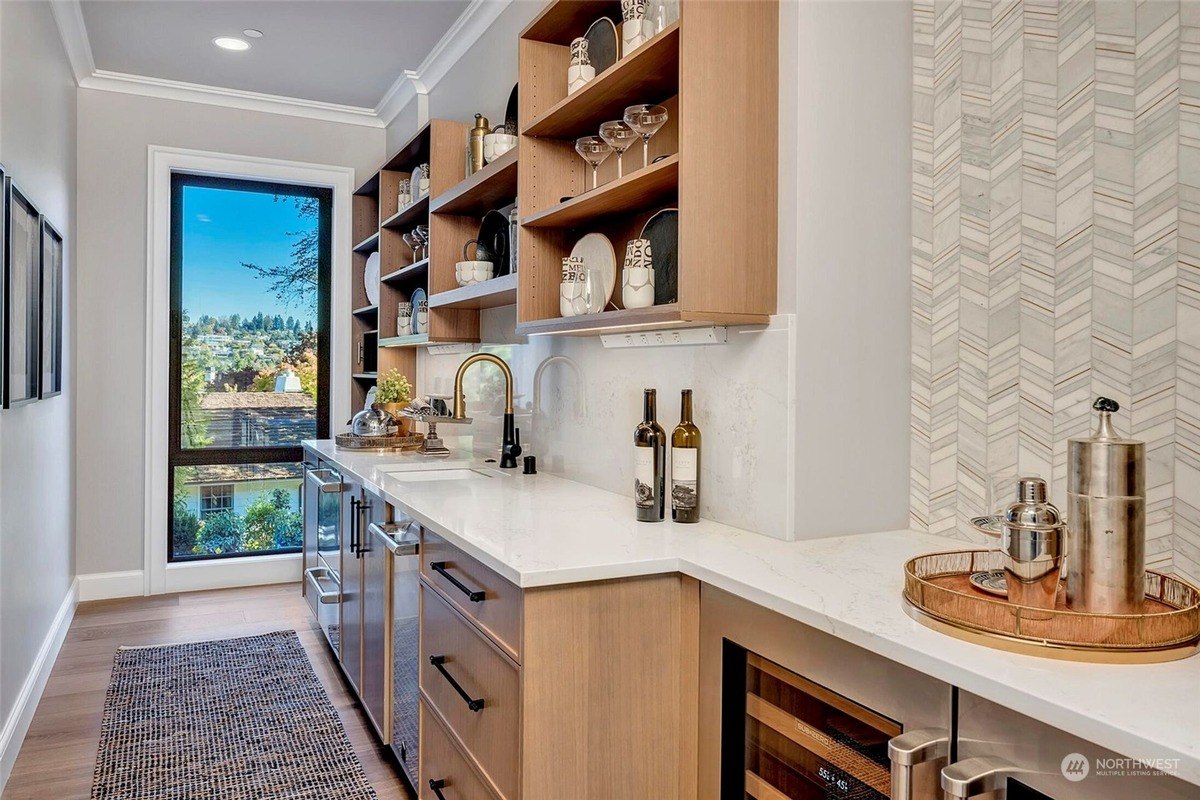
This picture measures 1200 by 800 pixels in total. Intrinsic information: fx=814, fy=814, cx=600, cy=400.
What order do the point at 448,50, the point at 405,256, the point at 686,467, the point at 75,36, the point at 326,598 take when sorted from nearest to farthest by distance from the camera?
the point at 686,467, the point at 326,598, the point at 75,36, the point at 448,50, the point at 405,256

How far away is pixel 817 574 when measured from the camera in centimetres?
145

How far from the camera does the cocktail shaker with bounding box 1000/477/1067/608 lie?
1.10 m

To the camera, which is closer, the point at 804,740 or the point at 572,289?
the point at 804,740

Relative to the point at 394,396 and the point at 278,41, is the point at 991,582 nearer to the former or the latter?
the point at 394,396

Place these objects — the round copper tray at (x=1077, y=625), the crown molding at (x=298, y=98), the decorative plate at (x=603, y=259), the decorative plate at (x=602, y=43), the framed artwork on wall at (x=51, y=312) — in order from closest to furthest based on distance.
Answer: the round copper tray at (x=1077, y=625) → the decorative plate at (x=602, y=43) → the decorative plate at (x=603, y=259) → the framed artwork on wall at (x=51, y=312) → the crown molding at (x=298, y=98)

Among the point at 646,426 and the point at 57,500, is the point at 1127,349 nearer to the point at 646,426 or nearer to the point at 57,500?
the point at 646,426

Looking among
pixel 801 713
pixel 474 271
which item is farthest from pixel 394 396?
pixel 801 713

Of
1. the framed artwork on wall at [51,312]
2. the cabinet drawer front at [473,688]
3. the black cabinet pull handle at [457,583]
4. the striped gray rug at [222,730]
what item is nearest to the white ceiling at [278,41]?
the framed artwork on wall at [51,312]

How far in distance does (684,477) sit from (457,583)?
0.58 meters

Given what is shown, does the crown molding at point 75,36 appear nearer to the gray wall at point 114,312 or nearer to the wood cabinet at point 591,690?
the gray wall at point 114,312

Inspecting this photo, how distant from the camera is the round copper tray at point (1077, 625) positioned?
1000mm

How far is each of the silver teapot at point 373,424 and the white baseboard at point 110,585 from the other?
1.74 meters

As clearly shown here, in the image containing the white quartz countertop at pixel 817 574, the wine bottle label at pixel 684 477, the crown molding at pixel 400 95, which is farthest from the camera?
the crown molding at pixel 400 95

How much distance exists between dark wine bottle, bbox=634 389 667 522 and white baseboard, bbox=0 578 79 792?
6.74ft
